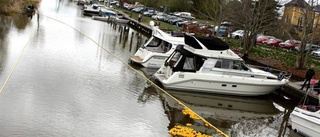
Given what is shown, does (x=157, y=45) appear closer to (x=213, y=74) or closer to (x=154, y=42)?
(x=154, y=42)

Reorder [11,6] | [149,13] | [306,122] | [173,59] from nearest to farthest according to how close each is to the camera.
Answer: [306,122] → [173,59] → [11,6] → [149,13]

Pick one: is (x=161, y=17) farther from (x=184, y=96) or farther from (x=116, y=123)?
(x=116, y=123)

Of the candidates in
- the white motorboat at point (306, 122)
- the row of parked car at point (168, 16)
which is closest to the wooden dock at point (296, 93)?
the white motorboat at point (306, 122)

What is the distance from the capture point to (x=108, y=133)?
14.3 metres

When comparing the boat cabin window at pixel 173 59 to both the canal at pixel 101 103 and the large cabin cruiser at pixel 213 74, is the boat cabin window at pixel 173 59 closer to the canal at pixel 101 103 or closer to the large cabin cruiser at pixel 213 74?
the large cabin cruiser at pixel 213 74

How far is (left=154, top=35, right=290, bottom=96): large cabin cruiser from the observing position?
21.3 metres

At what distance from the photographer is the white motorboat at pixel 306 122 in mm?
15645

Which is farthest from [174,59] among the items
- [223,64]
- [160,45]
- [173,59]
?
[160,45]

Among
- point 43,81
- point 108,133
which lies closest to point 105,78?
point 43,81

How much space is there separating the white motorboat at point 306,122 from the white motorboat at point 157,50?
38.5 feet

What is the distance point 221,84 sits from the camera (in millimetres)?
21625

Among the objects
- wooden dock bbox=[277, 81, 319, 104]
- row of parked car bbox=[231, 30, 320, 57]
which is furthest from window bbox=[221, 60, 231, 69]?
row of parked car bbox=[231, 30, 320, 57]

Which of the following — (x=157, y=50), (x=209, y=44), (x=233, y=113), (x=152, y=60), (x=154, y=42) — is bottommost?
(x=233, y=113)

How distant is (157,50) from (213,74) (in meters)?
8.06
